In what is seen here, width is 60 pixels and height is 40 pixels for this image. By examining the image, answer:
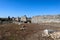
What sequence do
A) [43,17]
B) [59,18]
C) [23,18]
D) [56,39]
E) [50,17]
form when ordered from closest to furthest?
[56,39] < [59,18] < [50,17] < [43,17] < [23,18]

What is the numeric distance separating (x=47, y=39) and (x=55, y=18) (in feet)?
91.8

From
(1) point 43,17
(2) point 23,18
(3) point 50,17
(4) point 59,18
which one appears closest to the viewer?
(4) point 59,18

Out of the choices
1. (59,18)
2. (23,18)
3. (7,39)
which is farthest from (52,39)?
(23,18)

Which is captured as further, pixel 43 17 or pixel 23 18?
pixel 23 18

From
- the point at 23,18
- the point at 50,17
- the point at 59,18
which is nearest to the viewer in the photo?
the point at 59,18

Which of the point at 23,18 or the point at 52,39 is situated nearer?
the point at 52,39

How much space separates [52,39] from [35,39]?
151cm

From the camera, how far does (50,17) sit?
121 ft

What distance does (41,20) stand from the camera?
131 ft

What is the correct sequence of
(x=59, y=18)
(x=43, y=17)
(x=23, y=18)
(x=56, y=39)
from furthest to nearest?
(x=23, y=18), (x=43, y=17), (x=59, y=18), (x=56, y=39)

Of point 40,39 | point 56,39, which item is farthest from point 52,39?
point 40,39

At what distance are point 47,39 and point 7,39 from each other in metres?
3.54

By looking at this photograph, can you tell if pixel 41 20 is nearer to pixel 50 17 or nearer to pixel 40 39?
pixel 50 17

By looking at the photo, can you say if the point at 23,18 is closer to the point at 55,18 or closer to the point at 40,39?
the point at 55,18
